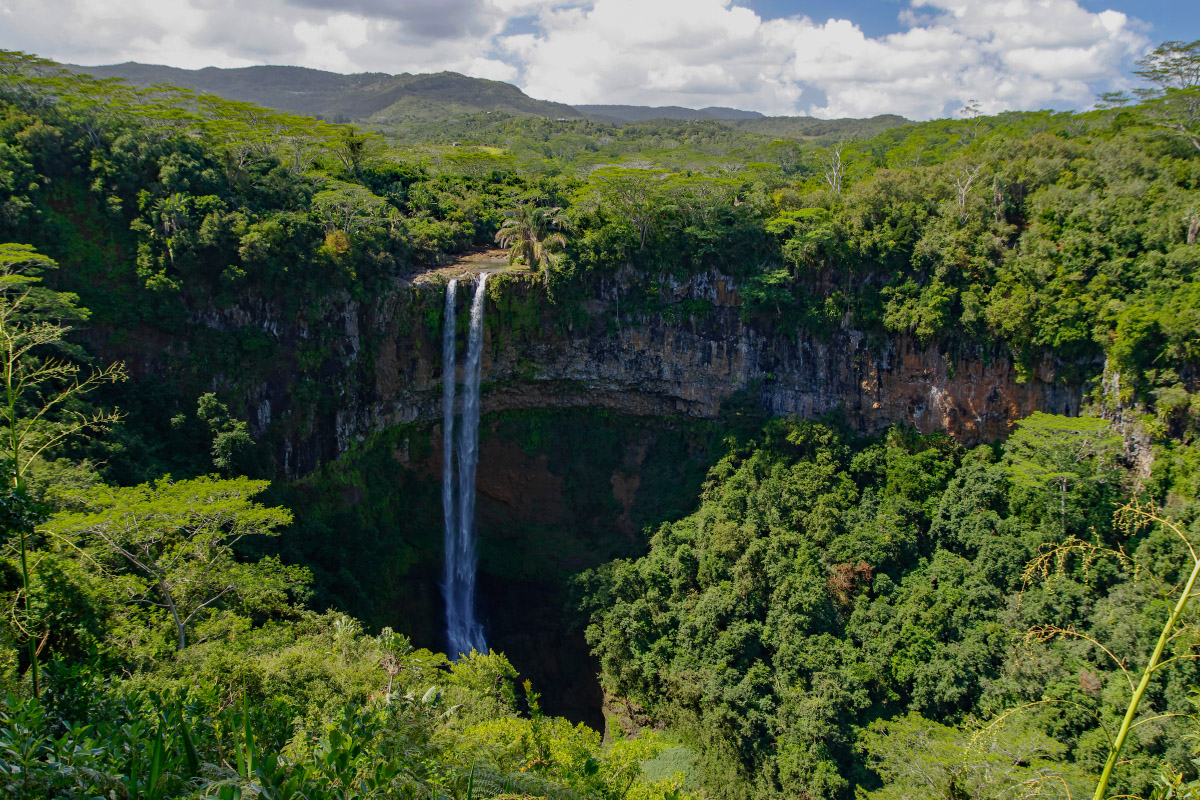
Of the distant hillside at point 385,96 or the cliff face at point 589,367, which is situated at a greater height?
the distant hillside at point 385,96

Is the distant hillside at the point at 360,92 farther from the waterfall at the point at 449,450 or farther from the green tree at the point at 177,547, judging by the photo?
the green tree at the point at 177,547

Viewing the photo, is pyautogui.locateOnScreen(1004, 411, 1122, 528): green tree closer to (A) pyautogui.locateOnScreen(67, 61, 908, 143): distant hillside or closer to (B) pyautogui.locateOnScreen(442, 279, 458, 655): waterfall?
(B) pyautogui.locateOnScreen(442, 279, 458, 655): waterfall

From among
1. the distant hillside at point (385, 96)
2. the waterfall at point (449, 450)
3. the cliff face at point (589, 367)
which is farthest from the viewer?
the distant hillside at point (385, 96)

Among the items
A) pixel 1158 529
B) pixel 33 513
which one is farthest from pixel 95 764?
pixel 1158 529

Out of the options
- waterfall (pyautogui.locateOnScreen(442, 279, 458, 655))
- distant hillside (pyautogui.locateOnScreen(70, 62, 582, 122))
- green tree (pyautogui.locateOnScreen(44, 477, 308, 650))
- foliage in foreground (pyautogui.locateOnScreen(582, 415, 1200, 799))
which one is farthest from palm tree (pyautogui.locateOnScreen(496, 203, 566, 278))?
distant hillside (pyautogui.locateOnScreen(70, 62, 582, 122))

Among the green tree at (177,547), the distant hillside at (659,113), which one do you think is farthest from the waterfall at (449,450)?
the distant hillside at (659,113)

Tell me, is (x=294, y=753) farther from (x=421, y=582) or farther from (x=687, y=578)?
(x=421, y=582)
